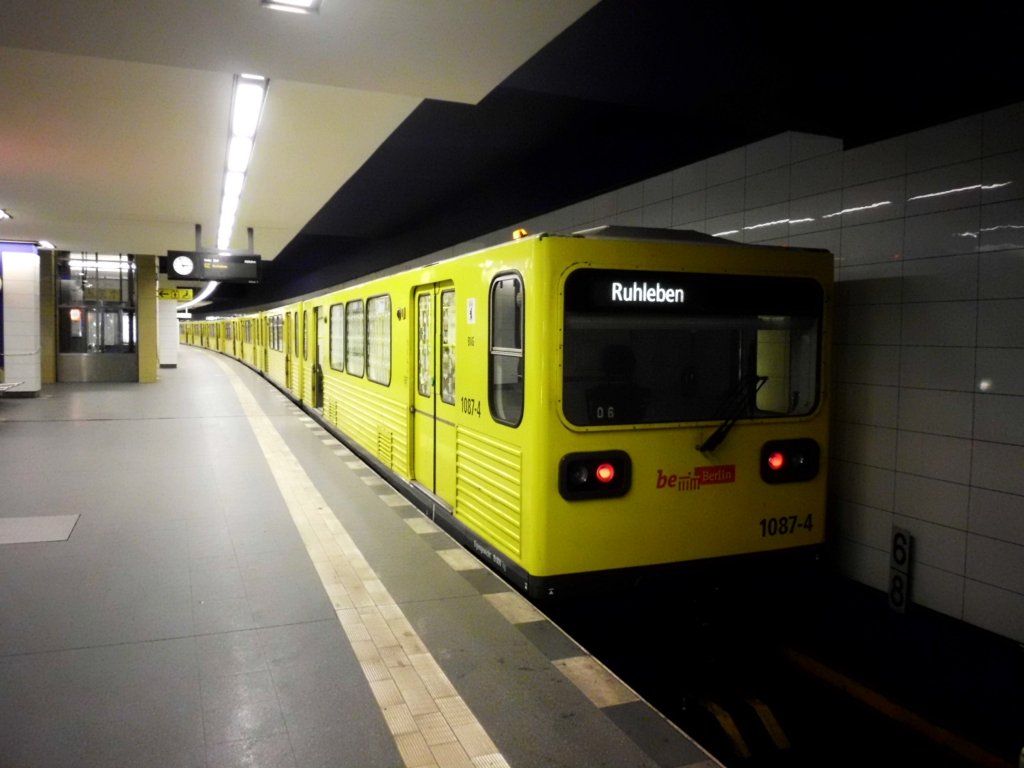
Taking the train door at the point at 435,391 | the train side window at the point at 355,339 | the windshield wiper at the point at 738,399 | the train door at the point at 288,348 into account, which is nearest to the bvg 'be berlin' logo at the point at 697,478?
the windshield wiper at the point at 738,399

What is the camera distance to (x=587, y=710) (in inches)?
132

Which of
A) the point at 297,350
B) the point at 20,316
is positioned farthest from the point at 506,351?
the point at 20,316

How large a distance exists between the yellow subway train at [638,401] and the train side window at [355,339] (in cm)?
414

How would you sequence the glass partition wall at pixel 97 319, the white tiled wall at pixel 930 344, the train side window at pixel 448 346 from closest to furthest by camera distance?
the white tiled wall at pixel 930 344
the train side window at pixel 448 346
the glass partition wall at pixel 97 319

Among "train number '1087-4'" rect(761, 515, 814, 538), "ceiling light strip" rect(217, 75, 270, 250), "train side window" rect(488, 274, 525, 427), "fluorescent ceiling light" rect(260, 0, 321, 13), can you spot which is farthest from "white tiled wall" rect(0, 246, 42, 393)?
"train number '1087-4'" rect(761, 515, 814, 538)

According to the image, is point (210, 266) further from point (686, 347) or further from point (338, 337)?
point (686, 347)

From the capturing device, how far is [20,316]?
52.7ft

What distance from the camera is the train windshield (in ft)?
13.9

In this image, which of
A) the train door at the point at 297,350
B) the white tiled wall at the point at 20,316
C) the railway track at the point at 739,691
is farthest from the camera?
the white tiled wall at the point at 20,316

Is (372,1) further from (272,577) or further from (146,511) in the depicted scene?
(146,511)

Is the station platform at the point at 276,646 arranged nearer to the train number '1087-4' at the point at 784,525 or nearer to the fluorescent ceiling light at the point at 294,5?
the train number '1087-4' at the point at 784,525

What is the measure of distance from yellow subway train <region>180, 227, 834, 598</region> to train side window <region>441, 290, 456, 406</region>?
1.28 ft

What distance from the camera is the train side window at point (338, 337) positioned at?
34.9 ft

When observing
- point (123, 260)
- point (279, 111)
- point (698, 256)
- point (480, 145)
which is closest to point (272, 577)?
point (698, 256)
